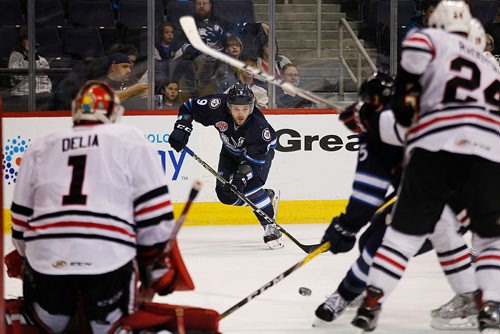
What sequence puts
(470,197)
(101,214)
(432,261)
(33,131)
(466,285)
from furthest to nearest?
(33,131)
(432,261)
(466,285)
(470,197)
(101,214)

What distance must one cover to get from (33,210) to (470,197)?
1278 millimetres

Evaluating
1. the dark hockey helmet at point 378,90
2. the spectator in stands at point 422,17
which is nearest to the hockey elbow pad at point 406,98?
the dark hockey helmet at point 378,90

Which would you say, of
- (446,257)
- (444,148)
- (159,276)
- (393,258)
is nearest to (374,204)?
(446,257)

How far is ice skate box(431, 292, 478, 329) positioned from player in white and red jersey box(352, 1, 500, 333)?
0.47 m

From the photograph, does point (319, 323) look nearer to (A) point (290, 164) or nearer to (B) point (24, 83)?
(A) point (290, 164)

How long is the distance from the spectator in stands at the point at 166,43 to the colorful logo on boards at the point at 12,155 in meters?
1.07

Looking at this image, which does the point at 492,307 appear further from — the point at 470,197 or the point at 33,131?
the point at 33,131

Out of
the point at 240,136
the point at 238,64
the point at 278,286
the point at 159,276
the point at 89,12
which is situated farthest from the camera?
the point at 89,12

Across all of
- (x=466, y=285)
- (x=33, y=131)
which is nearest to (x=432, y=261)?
(x=466, y=285)

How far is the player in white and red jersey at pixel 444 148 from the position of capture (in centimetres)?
318

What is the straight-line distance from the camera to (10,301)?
2945 millimetres

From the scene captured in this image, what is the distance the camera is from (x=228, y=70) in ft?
24.2

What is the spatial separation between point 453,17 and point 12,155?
166 inches

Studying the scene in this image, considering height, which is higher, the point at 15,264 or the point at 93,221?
the point at 93,221
